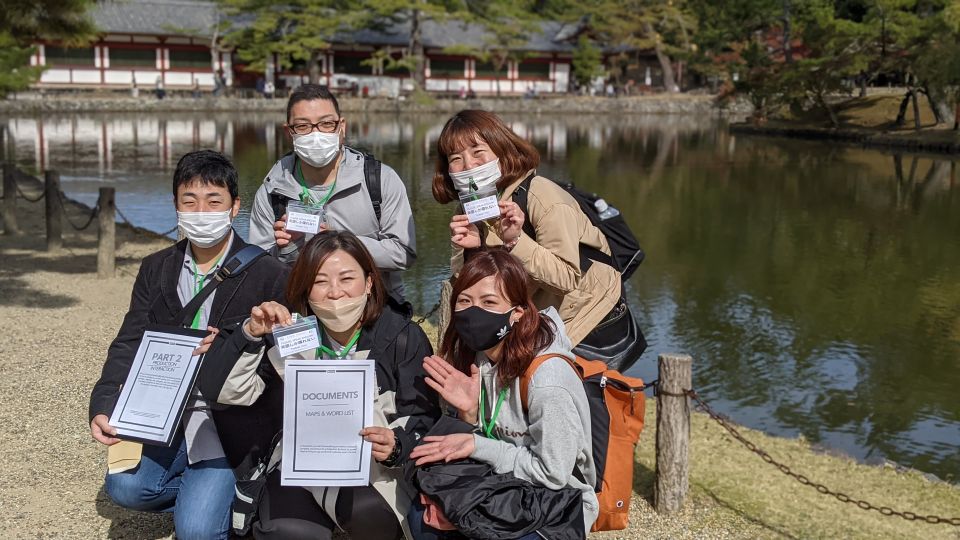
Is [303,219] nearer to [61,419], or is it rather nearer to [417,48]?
[61,419]

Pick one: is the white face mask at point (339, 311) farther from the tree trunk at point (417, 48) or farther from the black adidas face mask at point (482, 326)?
the tree trunk at point (417, 48)

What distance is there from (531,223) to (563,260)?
0.61 ft

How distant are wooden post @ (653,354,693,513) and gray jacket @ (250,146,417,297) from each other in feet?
3.81

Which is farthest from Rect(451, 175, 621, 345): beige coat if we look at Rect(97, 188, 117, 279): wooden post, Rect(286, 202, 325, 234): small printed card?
Rect(97, 188, 117, 279): wooden post

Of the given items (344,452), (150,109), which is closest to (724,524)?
(344,452)

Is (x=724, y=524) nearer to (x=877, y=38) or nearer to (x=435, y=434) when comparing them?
Answer: (x=435, y=434)

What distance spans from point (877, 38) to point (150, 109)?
2630cm

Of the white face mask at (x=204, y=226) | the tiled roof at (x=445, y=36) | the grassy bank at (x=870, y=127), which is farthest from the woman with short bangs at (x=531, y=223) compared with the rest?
the tiled roof at (x=445, y=36)

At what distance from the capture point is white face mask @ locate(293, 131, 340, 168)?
3.59 metres

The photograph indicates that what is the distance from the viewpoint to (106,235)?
8.34 meters

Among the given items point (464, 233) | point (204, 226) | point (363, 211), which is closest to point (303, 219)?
point (204, 226)

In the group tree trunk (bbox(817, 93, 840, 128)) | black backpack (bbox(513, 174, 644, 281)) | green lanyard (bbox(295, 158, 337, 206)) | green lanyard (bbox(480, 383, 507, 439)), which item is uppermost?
tree trunk (bbox(817, 93, 840, 128))

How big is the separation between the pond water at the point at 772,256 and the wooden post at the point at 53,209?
1931 millimetres

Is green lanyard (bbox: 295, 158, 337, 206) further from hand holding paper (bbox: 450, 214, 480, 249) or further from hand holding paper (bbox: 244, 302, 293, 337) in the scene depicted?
hand holding paper (bbox: 244, 302, 293, 337)
